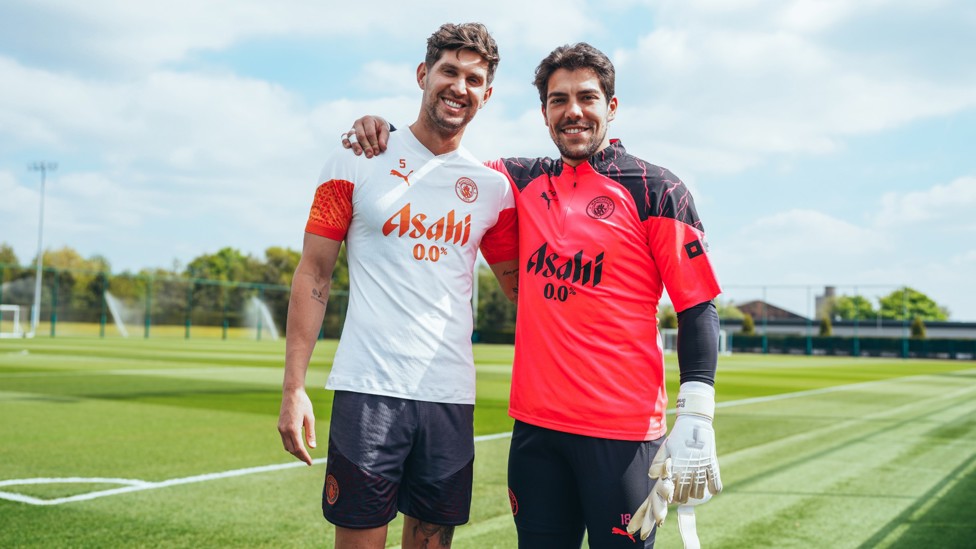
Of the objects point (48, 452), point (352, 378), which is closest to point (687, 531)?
point (352, 378)

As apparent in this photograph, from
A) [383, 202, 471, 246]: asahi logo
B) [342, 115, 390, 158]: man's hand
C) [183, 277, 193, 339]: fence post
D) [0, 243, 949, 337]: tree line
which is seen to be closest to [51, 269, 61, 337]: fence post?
[0, 243, 949, 337]: tree line

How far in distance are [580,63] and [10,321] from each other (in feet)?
152

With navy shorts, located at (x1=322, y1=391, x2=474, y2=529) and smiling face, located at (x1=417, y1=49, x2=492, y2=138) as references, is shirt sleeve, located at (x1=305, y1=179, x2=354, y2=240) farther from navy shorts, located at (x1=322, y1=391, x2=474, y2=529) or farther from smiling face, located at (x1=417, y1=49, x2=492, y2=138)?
navy shorts, located at (x1=322, y1=391, x2=474, y2=529)

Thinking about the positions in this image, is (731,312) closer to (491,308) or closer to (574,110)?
(491,308)

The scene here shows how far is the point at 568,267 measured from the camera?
266 centimetres

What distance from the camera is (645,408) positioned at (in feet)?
8.56

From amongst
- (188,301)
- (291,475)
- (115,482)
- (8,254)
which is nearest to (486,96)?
(291,475)

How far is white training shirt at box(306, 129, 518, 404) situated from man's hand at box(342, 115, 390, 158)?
4 cm

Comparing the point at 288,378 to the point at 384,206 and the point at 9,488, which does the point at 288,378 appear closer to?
the point at 384,206

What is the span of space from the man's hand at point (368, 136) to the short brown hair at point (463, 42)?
288 mm

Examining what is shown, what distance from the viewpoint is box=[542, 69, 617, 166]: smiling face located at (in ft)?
8.87

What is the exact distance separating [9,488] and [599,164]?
534 cm

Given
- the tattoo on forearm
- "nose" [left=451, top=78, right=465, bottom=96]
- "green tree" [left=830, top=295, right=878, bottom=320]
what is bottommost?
the tattoo on forearm

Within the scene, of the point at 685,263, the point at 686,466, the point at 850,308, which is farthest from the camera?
the point at 850,308
